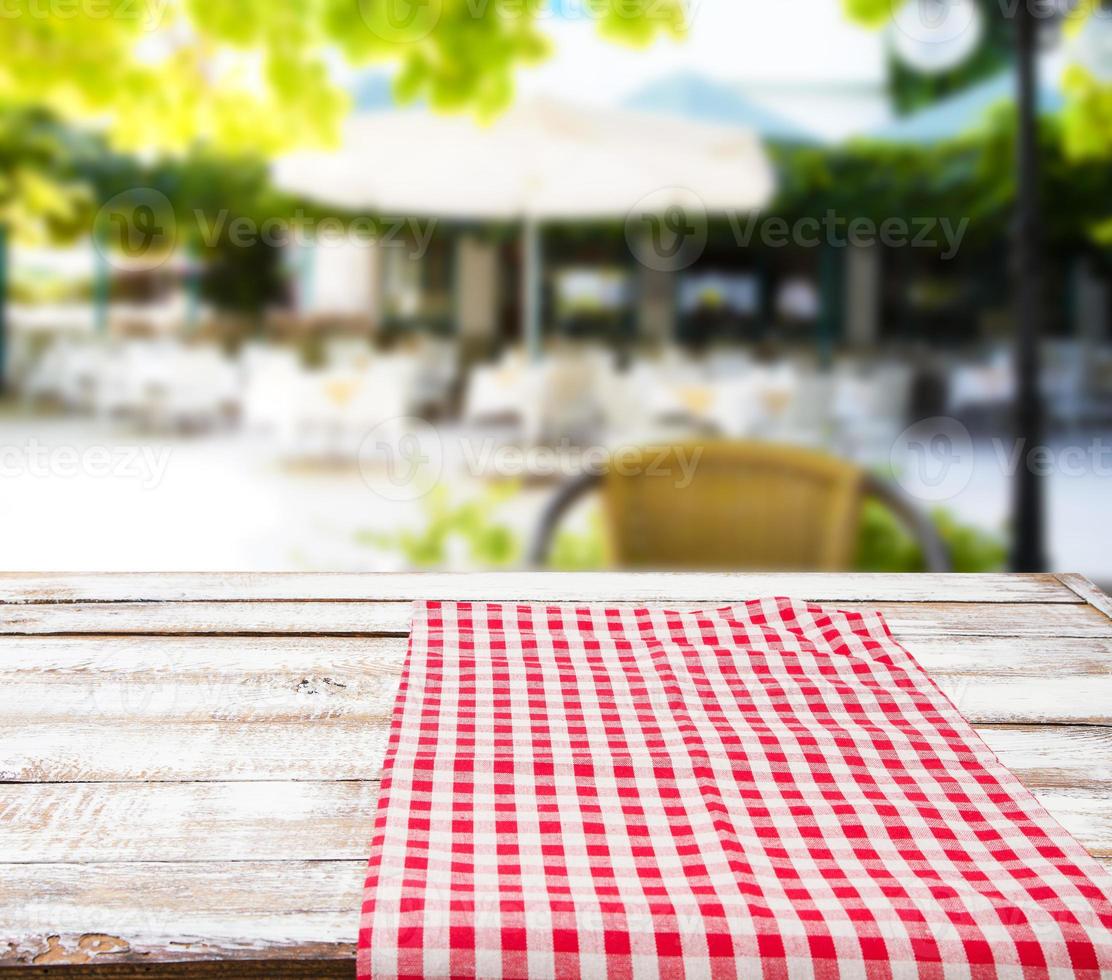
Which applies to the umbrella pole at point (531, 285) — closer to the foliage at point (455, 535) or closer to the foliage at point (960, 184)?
the foliage at point (455, 535)

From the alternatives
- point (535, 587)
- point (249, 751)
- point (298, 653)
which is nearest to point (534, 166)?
point (535, 587)

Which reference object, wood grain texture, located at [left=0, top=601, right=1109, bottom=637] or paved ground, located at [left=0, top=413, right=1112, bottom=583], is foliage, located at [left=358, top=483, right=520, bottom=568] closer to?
paved ground, located at [left=0, top=413, right=1112, bottom=583]

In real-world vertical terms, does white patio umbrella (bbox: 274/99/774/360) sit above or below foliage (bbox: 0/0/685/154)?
below

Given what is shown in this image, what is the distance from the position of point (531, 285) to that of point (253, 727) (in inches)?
96.0

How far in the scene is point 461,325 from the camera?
3301mm

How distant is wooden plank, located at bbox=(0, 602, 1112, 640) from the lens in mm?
1224

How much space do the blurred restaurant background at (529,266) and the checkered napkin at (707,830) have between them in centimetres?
219

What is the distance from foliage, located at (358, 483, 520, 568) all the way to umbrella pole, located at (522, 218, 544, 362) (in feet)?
1.24

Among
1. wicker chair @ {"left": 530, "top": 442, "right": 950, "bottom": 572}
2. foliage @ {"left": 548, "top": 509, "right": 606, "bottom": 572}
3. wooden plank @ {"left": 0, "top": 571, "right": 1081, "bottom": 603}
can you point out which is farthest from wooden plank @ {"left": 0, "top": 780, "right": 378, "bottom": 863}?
foliage @ {"left": 548, "top": 509, "right": 606, "bottom": 572}

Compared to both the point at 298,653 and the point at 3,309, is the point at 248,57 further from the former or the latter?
the point at 298,653

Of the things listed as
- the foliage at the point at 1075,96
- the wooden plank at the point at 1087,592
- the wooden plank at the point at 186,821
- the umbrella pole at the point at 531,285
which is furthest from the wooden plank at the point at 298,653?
the foliage at the point at 1075,96

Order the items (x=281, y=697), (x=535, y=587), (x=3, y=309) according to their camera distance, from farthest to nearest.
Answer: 1. (x=3, y=309)
2. (x=535, y=587)
3. (x=281, y=697)

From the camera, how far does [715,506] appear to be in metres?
1.94

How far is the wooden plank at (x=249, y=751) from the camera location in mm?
864
